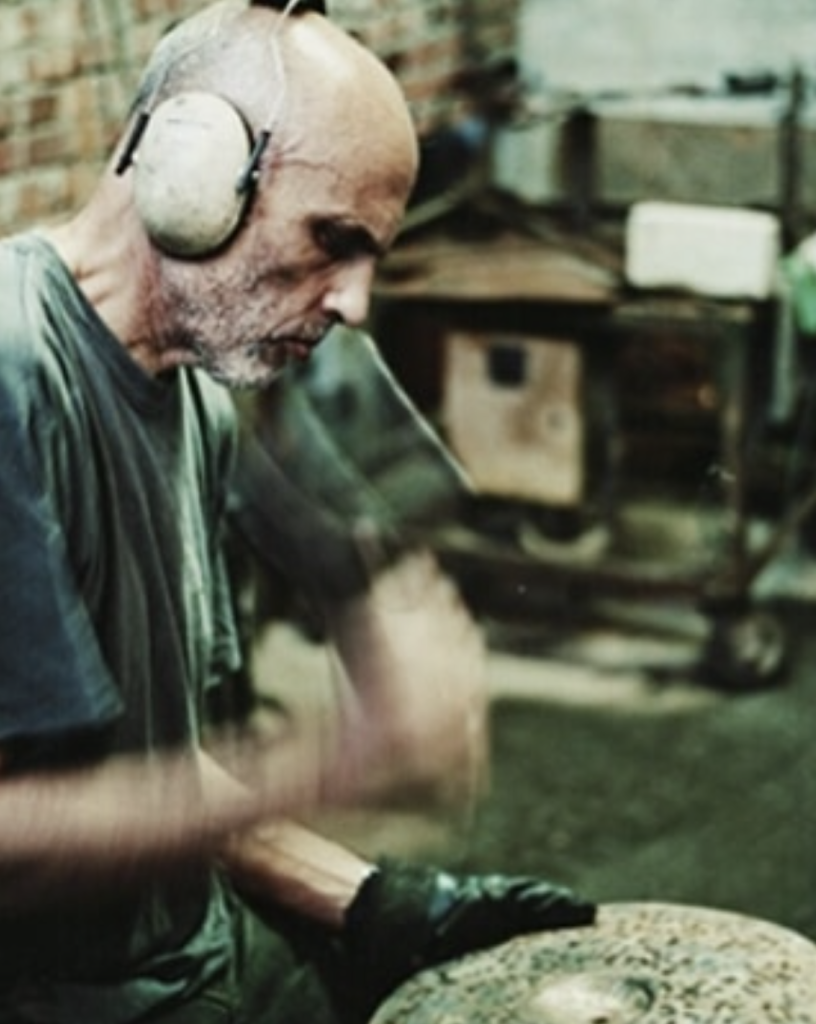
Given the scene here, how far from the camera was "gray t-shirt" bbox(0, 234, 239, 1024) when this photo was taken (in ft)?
6.18

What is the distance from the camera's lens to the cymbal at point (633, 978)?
2.00 m

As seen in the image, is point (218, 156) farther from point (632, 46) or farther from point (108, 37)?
point (632, 46)

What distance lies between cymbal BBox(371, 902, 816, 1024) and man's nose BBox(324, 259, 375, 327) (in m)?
0.69

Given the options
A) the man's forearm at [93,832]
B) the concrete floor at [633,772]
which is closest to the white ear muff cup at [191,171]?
the man's forearm at [93,832]

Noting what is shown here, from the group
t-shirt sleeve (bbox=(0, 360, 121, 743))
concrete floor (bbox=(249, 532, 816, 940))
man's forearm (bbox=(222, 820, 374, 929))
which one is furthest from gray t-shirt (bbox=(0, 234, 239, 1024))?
concrete floor (bbox=(249, 532, 816, 940))

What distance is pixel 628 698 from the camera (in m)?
5.06

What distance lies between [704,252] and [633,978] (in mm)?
3052

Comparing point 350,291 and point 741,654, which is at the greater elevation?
point 350,291

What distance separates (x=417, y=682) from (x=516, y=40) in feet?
15.6

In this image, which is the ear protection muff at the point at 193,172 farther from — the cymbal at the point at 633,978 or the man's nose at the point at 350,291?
the cymbal at the point at 633,978

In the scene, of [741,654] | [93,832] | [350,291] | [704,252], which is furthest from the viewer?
[741,654]

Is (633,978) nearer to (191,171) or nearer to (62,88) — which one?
(191,171)

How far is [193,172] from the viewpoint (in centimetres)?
196

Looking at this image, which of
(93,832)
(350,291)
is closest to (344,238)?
(350,291)
